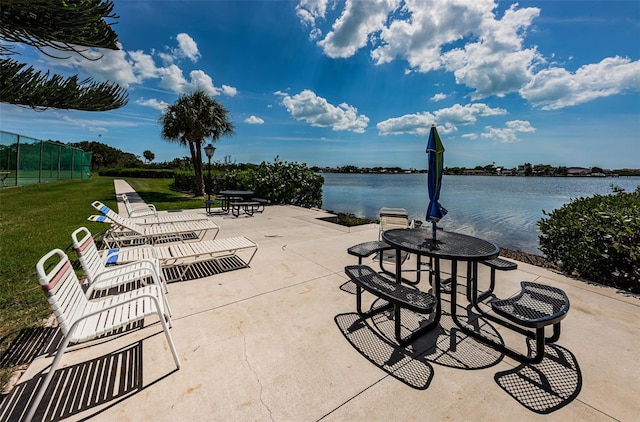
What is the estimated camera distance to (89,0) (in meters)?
2.06

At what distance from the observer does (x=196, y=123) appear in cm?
1588

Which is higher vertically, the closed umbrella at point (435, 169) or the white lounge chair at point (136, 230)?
the closed umbrella at point (435, 169)

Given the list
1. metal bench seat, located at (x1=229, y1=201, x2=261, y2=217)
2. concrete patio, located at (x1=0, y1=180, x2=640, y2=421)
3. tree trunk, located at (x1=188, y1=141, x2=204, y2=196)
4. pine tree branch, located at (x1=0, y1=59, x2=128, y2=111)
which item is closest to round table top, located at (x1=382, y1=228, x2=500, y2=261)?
concrete patio, located at (x1=0, y1=180, x2=640, y2=421)

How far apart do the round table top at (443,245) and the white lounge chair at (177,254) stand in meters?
2.51

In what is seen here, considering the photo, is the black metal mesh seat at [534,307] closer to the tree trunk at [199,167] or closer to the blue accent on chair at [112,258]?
the blue accent on chair at [112,258]

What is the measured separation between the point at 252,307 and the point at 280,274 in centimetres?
105

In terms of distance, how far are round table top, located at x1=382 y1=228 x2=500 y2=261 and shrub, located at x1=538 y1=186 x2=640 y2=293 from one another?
2.57 metres

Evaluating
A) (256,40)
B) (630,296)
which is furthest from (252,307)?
(256,40)

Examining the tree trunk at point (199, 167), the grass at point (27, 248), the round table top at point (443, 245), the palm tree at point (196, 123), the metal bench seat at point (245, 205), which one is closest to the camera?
the round table top at point (443, 245)

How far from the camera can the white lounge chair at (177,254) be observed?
3785 millimetres

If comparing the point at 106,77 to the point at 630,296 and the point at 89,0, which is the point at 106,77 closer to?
the point at 89,0

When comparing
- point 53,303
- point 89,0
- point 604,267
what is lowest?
point 604,267

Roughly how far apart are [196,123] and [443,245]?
16.5m

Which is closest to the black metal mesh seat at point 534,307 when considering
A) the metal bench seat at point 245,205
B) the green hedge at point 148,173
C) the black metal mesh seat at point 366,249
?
the black metal mesh seat at point 366,249
